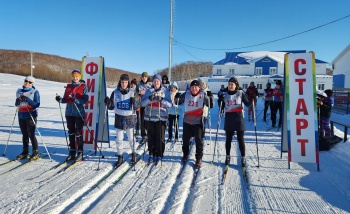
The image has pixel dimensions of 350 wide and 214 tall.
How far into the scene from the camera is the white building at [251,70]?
4203cm

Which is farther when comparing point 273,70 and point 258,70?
point 258,70

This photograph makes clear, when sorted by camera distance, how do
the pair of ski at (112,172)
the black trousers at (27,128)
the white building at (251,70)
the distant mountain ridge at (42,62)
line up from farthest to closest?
1. the distant mountain ridge at (42,62)
2. the white building at (251,70)
3. the black trousers at (27,128)
4. the pair of ski at (112,172)

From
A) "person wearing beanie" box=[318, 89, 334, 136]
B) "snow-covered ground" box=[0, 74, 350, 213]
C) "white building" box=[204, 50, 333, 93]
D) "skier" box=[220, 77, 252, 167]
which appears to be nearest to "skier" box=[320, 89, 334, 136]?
"person wearing beanie" box=[318, 89, 334, 136]

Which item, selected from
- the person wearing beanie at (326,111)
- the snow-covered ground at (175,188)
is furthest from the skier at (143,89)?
the person wearing beanie at (326,111)

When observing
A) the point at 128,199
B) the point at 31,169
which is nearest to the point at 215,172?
the point at 128,199

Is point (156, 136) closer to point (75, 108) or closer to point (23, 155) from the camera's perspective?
point (75, 108)

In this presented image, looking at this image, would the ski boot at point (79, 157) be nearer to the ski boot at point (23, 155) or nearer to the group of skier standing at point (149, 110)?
the group of skier standing at point (149, 110)

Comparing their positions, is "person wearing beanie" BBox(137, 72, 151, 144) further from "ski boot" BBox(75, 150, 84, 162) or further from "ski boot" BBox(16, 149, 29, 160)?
"ski boot" BBox(16, 149, 29, 160)

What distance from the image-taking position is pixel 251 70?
4519 cm

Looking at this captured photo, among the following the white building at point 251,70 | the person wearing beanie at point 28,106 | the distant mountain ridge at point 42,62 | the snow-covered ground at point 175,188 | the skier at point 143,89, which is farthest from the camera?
the distant mountain ridge at point 42,62

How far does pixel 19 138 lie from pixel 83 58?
333cm

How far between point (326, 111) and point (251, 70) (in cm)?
4022

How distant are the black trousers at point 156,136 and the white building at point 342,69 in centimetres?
2466

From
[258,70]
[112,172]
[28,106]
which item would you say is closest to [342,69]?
[258,70]
